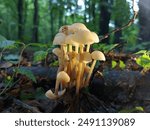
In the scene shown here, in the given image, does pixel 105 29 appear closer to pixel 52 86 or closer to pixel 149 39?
pixel 149 39

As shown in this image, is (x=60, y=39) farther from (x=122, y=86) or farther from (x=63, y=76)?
(x=122, y=86)

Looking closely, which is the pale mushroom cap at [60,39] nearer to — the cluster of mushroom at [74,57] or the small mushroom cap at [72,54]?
the cluster of mushroom at [74,57]

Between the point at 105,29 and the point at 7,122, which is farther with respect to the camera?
the point at 105,29

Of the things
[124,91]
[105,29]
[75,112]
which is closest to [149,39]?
[105,29]

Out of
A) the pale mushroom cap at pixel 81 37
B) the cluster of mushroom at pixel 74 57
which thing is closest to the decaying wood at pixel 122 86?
the cluster of mushroom at pixel 74 57

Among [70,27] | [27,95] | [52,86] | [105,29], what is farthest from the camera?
[105,29]

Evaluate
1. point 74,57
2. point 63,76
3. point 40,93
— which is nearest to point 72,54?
point 74,57
